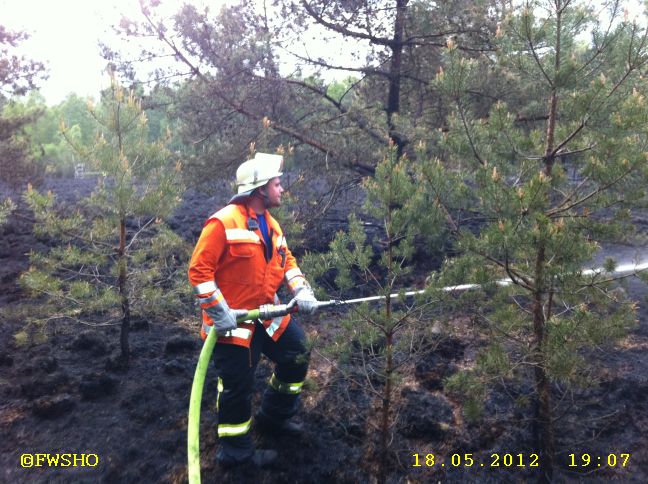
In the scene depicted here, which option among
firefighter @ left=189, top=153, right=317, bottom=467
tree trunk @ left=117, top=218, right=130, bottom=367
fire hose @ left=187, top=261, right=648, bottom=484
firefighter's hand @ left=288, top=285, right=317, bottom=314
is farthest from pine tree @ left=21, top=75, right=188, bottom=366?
firefighter's hand @ left=288, top=285, right=317, bottom=314

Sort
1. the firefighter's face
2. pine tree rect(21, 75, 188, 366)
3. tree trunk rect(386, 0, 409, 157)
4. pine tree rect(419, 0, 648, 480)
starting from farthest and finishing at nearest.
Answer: tree trunk rect(386, 0, 409, 157) → pine tree rect(21, 75, 188, 366) → the firefighter's face → pine tree rect(419, 0, 648, 480)

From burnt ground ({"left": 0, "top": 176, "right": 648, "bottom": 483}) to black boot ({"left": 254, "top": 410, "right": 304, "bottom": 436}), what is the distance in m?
0.06

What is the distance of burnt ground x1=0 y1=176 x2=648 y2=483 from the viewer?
3500 millimetres

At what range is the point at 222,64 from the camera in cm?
684

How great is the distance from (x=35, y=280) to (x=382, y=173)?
292 cm

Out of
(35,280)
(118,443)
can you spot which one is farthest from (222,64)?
(118,443)

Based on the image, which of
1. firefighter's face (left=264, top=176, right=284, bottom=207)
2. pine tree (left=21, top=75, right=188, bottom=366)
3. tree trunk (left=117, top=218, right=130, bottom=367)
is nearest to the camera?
firefighter's face (left=264, top=176, right=284, bottom=207)

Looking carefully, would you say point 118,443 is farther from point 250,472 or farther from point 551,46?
point 551,46

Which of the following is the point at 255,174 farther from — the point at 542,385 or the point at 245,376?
the point at 542,385

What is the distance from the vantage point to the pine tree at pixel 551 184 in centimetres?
272

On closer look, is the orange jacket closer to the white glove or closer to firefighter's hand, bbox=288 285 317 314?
the white glove

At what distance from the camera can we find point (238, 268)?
342 centimetres

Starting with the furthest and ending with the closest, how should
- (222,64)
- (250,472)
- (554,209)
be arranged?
(222,64) < (250,472) < (554,209)

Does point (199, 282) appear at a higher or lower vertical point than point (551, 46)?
lower
